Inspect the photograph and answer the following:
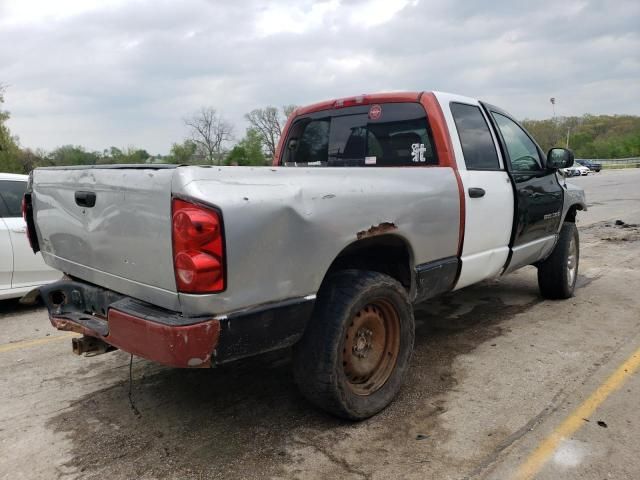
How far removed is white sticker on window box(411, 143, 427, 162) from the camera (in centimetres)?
387

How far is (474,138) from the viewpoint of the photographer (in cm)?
415

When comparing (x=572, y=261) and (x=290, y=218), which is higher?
(x=290, y=218)

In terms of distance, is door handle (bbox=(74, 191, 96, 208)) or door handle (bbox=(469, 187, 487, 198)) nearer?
door handle (bbox=(74, 191, 96, 208))

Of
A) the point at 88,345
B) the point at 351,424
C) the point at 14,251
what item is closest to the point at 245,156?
the point at 14,251

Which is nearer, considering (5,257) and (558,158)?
(558,158)

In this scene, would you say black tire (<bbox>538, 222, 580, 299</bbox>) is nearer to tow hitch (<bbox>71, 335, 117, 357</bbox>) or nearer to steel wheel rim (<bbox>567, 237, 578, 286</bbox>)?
steel wheel rim (<bbox>567, 237, 578, 286</bbox>)

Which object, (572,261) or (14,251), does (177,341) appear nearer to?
(14,251)

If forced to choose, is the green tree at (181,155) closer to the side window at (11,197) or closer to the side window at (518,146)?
the side window at (11,197)

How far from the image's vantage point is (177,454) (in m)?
2.80

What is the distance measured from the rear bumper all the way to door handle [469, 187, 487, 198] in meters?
1.67

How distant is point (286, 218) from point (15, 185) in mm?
4483

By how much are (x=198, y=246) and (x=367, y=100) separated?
2330mm

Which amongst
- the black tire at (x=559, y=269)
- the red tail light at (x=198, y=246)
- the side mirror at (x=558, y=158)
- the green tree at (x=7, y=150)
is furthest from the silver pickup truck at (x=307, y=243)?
the green tree at (x=7, y=150)

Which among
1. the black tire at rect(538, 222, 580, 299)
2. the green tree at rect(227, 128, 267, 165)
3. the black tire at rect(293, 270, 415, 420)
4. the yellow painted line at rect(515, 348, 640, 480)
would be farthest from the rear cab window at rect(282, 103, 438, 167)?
the black tire at rect(538, 222, 580, 299)
